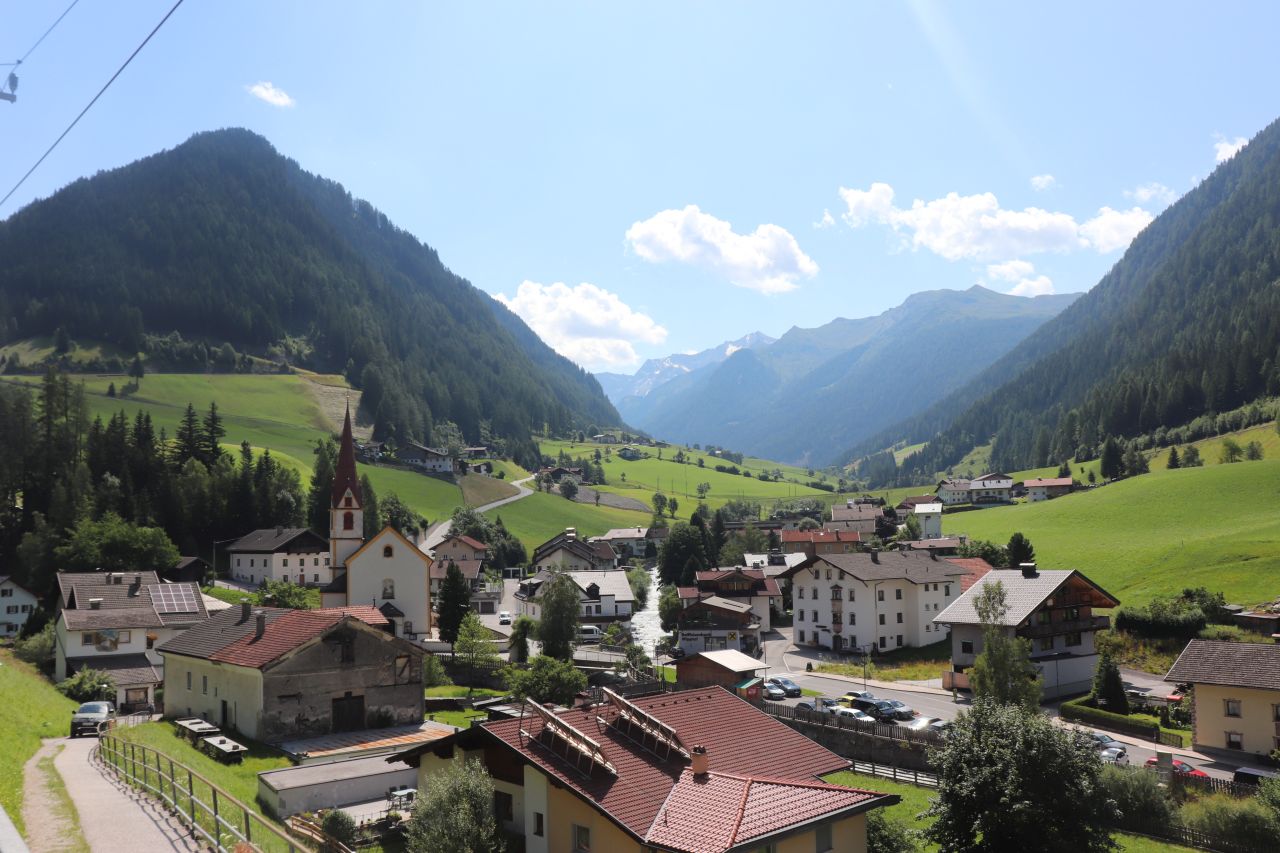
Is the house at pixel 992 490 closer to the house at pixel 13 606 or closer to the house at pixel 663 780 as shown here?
the house at pixel 13 606

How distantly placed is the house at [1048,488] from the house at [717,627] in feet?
302

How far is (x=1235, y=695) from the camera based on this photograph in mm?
39750

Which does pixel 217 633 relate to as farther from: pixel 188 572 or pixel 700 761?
pixel 188 572

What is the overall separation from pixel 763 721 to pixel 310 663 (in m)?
22.2

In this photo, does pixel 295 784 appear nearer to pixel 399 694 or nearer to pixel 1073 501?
pixel 399 694

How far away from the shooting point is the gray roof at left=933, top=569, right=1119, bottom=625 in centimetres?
5569

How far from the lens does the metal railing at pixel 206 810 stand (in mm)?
15047

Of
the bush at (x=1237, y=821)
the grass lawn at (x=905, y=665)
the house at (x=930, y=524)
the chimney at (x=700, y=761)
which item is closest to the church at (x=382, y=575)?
the grass lawn at (x=905, y=665)

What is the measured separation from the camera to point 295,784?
93.5ft

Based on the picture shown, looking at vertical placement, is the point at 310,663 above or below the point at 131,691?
above

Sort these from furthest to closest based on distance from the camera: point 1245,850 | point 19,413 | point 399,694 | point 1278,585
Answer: point 19,413 < point 1278,585 < point 399,694 < point 1245,850

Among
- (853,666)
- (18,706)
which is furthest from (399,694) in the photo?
(853,666)

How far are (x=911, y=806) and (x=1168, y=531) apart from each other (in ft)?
228

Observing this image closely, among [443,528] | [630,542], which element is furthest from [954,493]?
[443,528]
